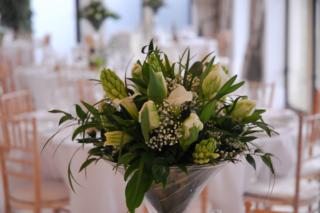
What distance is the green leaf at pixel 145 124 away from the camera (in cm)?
72

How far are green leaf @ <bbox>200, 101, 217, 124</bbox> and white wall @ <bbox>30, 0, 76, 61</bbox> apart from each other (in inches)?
356

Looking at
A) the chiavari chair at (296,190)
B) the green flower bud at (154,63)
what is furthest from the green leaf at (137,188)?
the chiavari chair at (296,190)

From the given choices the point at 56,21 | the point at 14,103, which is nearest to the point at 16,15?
the point at 56,21

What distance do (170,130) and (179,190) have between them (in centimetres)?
16

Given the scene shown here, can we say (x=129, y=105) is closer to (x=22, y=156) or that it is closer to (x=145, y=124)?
(x=145, y=124)

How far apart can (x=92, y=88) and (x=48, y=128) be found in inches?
54.6

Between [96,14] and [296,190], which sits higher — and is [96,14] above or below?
above

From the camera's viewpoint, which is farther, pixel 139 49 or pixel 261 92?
pixel 139 49

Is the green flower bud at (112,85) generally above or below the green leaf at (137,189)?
above

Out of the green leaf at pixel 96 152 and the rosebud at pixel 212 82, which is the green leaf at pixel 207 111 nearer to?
the rosebud at pixel 212 82

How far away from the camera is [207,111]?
0.76 m

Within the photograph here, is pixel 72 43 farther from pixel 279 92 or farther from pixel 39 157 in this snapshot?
pixel 39 157

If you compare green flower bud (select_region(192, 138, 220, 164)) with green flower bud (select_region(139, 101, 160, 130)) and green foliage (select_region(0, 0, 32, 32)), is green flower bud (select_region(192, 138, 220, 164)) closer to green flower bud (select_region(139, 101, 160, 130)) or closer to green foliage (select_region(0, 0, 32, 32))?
green flower bud (select_region(139, 101, 160, 130))

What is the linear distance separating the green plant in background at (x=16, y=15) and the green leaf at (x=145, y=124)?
29.1ft
